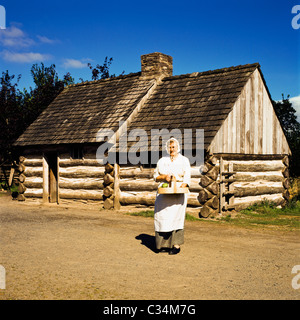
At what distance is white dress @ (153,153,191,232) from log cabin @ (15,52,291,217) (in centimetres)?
513

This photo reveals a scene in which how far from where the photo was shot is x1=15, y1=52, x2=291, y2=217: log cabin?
43.1 ft

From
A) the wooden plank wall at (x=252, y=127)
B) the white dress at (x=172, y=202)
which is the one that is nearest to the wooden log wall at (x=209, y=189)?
the wooden plank wall at (x=252, y=127)

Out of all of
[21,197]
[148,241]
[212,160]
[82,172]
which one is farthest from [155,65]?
Result: [148,241]

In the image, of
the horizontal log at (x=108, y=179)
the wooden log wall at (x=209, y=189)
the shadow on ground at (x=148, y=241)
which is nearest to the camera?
the shadow on ground at (x=148, y=241)

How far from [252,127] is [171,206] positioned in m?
8.49

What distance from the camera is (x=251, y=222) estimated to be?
11680 millimetres

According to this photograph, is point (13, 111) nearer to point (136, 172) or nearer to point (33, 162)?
point (33, 162)

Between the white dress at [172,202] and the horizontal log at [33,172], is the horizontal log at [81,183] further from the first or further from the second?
the white dress at [172,202]

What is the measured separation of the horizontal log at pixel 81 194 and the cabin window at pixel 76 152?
137cm

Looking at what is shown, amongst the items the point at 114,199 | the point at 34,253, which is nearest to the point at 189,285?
the point at 34,253

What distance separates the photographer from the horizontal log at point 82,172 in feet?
50.1
